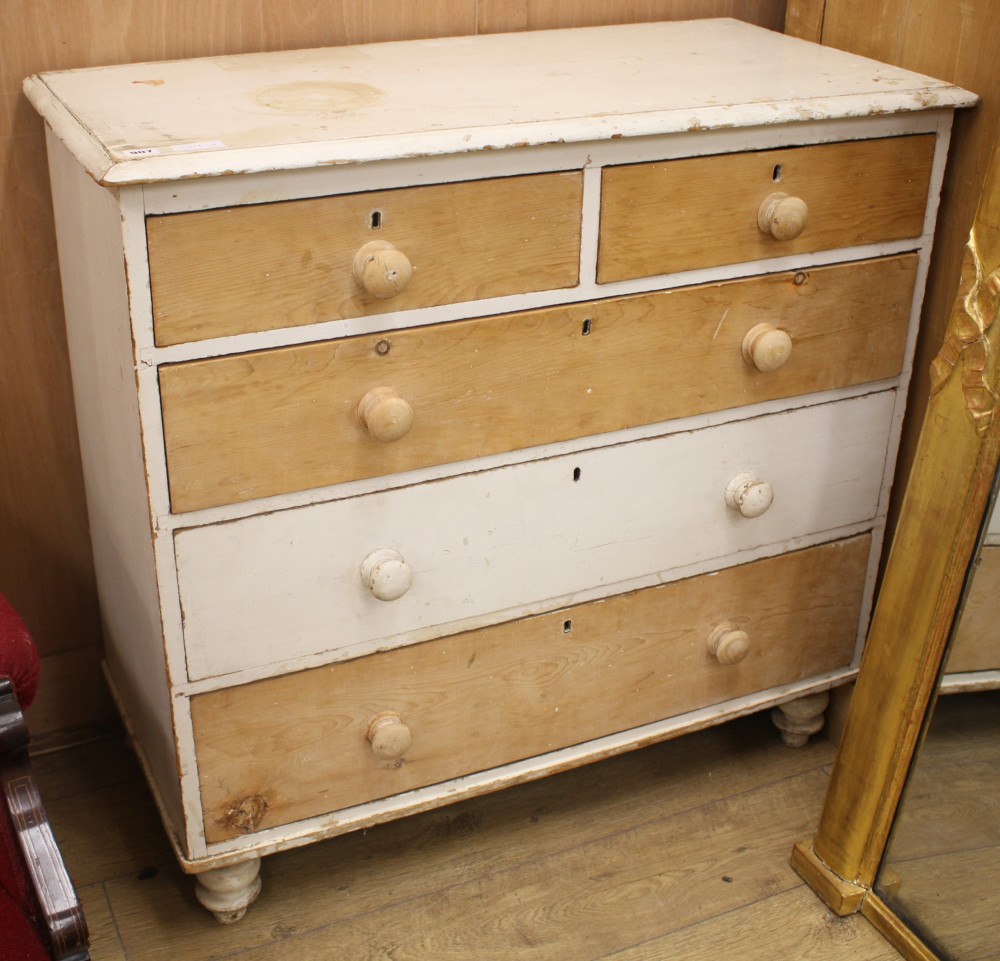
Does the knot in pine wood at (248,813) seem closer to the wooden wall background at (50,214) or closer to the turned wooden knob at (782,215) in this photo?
the wooden wall background at (50,214)

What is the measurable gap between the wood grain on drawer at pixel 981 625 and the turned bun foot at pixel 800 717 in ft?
1.30

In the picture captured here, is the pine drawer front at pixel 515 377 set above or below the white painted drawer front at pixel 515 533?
above

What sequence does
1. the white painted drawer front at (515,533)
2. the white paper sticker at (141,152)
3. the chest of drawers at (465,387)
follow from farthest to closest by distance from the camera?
the white painted drawer front at (515,533)
the chest of drawers at (465,387)
the white paper sticker at (141,152)

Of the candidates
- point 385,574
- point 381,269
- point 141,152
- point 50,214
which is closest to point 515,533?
point 385,574

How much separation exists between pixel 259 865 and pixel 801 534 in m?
0.89

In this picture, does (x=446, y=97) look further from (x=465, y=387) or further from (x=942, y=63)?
(x=942, y=63)

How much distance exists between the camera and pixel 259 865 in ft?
5.51

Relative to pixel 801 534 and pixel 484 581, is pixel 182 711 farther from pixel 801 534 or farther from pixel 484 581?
pixel 801 534

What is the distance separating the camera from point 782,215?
1.48 m

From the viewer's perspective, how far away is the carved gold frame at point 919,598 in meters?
1.41

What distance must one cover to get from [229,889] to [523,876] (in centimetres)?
41

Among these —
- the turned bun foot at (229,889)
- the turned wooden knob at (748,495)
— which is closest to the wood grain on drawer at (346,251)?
the turned wooden knob at (748,495)

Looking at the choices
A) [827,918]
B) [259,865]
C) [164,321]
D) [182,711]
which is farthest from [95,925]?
[827,918]

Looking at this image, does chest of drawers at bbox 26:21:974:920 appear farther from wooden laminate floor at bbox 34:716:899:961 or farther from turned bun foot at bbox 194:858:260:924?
wooden laminate floor at bbox 34:716:899:961
